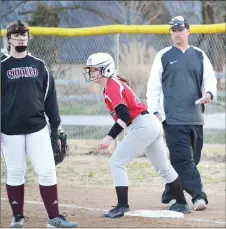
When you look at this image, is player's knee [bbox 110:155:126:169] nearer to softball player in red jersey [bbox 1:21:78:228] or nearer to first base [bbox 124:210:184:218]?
first base [bbox 124:210:184:218]

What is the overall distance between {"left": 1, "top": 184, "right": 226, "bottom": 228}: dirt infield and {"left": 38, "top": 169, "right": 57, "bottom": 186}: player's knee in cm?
54

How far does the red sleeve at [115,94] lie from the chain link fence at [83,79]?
5702 mm

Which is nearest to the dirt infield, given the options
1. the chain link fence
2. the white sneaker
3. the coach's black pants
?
the white sneaker

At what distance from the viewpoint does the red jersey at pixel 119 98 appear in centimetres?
836

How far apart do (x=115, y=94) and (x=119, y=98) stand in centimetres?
6

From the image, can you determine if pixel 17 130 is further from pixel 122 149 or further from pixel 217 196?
pixel 217 196

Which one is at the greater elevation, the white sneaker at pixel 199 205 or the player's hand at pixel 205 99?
the player's hand at pixel 205 99

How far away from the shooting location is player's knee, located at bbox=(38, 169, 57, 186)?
7.88 m

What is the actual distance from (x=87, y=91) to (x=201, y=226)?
6.97 meters

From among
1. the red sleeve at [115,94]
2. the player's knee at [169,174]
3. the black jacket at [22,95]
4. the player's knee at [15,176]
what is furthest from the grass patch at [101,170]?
the black jacket at [22,95]

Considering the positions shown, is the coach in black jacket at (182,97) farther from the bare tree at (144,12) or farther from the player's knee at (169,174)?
the bare tree at (144,12)

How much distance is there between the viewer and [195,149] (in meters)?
9.70

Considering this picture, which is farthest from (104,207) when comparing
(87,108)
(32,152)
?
(87,108)

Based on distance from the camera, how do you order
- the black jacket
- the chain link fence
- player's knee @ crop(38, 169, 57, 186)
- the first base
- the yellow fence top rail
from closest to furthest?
the black jacket, player's knee @ crop(38, 169, 57, 186), the first base, the yellow fence top rail, the chain link fence
